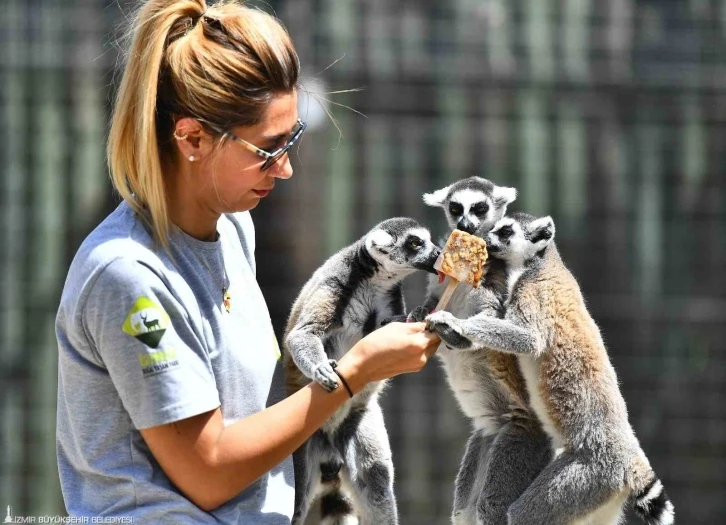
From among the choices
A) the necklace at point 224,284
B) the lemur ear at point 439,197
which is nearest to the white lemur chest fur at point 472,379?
the lemur ear at point 439,197

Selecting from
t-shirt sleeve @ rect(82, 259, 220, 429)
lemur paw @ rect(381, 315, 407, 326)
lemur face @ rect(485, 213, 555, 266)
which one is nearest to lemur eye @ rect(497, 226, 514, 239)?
lemur face @ rect(485, 213, 555, 266)

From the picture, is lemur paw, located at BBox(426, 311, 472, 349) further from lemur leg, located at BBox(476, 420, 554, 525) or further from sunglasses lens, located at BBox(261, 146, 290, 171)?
sunglasses lens, located at BBox(261, 146, 290, 171)

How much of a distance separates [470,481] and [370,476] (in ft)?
0.92

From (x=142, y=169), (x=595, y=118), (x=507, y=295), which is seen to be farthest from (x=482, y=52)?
(x=142, y=169)

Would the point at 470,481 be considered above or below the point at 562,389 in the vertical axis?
below

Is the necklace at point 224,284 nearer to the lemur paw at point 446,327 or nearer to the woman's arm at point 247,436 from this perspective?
the woman's arm at point 247,436

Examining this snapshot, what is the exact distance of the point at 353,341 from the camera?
2.98 metres

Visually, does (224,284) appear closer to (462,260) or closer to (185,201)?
(185,201)

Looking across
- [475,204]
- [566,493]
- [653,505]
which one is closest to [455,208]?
[475,204]

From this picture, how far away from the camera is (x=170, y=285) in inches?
83.4

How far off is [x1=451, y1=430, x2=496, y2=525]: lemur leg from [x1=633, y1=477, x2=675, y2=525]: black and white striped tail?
42cm

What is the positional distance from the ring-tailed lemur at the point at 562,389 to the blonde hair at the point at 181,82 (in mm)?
733

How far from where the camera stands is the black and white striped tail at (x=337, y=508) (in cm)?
291

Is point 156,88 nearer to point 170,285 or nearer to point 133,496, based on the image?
point 170,285
